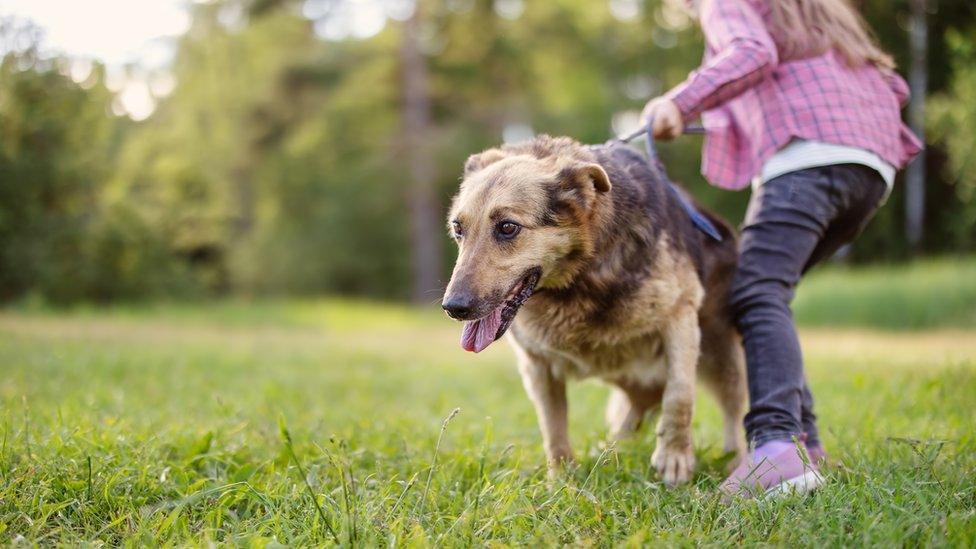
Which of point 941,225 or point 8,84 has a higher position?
point 8,84

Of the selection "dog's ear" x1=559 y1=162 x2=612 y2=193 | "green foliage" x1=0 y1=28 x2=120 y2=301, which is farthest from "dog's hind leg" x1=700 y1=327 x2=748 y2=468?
"green foliage" x1=0 y1=28 x2=120 y2=301

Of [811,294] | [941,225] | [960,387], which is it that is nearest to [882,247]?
[941,225]

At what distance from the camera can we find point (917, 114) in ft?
58.5

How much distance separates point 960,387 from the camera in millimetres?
4898

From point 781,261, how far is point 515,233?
48.4 inches

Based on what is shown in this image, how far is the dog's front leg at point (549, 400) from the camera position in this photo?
132 inches

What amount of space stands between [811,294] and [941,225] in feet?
24.6

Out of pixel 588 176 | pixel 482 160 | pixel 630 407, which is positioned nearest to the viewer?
pixel 588 176

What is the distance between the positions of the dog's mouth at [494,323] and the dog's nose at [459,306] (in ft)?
0.35

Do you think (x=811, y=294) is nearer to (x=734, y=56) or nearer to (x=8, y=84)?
(x=734, y=56)

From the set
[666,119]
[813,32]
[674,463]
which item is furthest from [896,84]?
[674,463]

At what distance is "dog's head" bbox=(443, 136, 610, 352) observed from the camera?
9.01ft

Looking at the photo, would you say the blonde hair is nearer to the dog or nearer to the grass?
the dog

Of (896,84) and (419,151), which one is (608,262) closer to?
(896,84)
